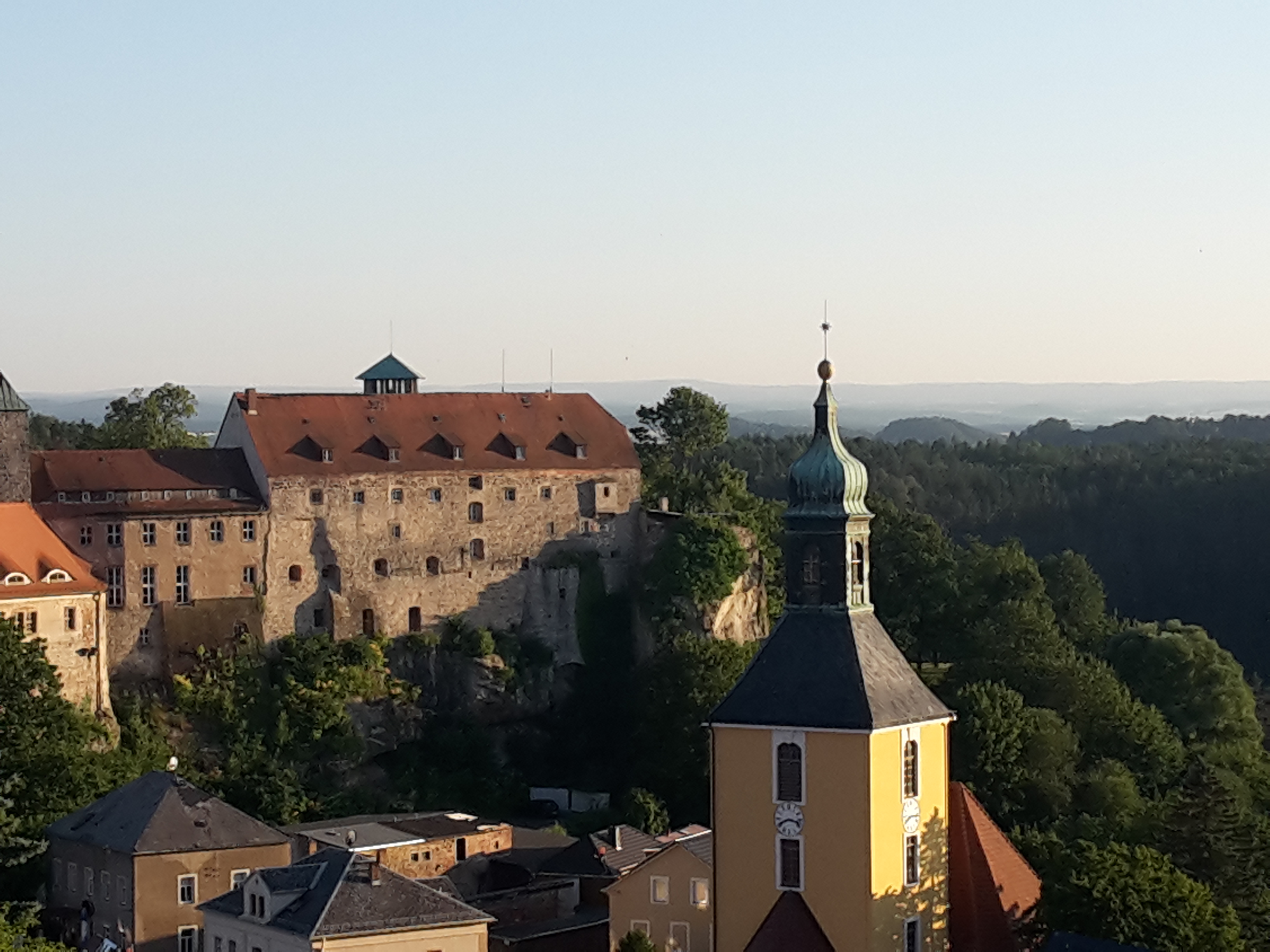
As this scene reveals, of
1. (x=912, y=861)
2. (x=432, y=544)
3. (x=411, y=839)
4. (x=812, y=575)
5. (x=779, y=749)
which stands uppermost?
(x=812, y=575)

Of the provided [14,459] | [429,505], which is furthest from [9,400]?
[429,505]

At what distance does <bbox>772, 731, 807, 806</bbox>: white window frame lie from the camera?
47094mm

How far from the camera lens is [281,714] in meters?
77.2

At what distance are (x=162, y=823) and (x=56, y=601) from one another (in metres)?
9.52

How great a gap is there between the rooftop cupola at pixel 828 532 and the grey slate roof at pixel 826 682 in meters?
0.36

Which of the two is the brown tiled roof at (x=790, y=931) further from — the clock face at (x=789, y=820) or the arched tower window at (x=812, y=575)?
the arched tower window at (x=812, y=575)

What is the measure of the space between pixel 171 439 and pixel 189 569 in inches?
921

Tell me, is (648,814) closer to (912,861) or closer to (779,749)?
(912,861)

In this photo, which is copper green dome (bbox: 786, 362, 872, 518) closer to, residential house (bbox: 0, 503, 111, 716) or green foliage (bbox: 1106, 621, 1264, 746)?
residential house (bbox: 0, 503, 111, 716)

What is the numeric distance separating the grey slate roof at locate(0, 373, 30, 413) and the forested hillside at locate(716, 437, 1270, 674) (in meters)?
69.6

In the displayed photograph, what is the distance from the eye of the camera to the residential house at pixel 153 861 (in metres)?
65.4

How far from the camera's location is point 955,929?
163 feet

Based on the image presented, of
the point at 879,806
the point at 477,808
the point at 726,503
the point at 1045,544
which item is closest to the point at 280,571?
the point at 477,808

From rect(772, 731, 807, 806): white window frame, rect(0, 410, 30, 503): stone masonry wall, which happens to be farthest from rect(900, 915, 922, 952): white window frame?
rect(0, 410, 30, 503): stone masonry wall
